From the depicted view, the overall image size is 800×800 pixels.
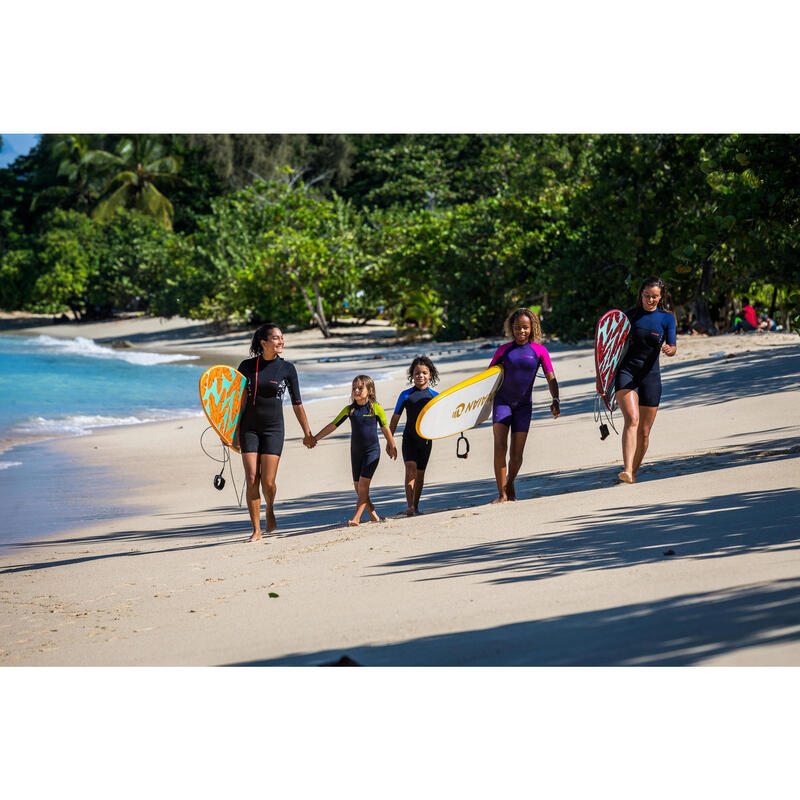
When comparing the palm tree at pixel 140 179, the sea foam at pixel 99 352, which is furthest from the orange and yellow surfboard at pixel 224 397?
the palm tree at pixel 140 179

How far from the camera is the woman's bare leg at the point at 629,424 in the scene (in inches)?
245

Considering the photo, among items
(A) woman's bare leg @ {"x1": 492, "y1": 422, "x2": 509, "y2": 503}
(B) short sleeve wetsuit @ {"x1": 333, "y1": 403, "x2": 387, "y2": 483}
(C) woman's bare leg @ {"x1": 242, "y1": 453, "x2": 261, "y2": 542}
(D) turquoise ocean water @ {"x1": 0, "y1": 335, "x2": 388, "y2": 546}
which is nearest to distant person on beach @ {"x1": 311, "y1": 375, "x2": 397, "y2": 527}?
(B) short sleeve wetsuit @ {"x1": 333, "y1": 403, "x2": 387, "y2": 483}

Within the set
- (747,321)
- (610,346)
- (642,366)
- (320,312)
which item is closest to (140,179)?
(320,312)

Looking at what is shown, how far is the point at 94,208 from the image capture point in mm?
38312

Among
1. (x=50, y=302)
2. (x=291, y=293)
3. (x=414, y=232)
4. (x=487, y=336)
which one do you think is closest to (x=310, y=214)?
(x=291, y=293)

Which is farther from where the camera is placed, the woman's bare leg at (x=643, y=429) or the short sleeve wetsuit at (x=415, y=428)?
the woman's bare leg at (x=643, y=429)

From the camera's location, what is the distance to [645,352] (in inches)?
248

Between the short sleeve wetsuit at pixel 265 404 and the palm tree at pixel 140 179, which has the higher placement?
the palm tree at pixel 140 179

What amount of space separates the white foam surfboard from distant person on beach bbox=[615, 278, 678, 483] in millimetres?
849

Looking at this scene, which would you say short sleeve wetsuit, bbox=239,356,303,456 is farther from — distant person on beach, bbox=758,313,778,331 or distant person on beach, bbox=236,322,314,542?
distant person on beach, bbox=758,313,778,331

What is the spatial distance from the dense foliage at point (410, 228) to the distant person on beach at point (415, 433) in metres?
1.84

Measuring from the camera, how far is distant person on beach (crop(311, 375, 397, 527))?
611cm

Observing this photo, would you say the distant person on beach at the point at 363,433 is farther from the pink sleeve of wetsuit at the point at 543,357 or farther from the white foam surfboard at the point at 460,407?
the pink sleeve of wetsuit at the point at 543,357

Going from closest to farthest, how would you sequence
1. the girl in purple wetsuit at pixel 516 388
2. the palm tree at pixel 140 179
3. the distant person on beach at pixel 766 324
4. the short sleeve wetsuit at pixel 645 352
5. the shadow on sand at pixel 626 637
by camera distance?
1. the shadow on sand at pixel 626 637
2. the girl in purple wetsuit at pixel 516 388
3. the short sleeve wetsuit at pixel 645 352
4. the distant person on beach at pixel 766 324
5. the palm tree at pixel 140 179
